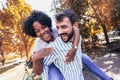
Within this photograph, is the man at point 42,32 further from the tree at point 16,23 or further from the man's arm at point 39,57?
the tree at point 16,23

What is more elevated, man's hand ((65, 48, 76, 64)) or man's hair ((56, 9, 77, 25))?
man's hair ((56, 9, 77, 25))

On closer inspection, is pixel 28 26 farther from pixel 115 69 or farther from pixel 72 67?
pixel 115 69

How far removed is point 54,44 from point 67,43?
144 millimetres

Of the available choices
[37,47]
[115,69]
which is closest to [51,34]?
[37,47]

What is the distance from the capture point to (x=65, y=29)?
Result: 2799 millimetres

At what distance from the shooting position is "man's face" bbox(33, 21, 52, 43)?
318 centimetres

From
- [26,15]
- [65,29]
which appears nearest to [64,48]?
[65,29]

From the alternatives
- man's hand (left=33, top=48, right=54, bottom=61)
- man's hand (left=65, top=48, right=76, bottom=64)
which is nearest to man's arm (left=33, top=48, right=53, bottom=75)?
man's hand (left=33, top=48, right=54, bottom=61)

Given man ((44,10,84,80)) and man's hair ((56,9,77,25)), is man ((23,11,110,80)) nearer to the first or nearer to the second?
man ((44,10,84,80))

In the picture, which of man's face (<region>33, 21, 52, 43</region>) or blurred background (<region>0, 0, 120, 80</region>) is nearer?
man's face (<region>33, 21, 52, 43</region>)

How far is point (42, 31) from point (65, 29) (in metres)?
0.46

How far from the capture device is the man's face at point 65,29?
280 centimetres

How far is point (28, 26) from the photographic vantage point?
332 cm

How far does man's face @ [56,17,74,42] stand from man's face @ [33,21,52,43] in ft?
1.27
